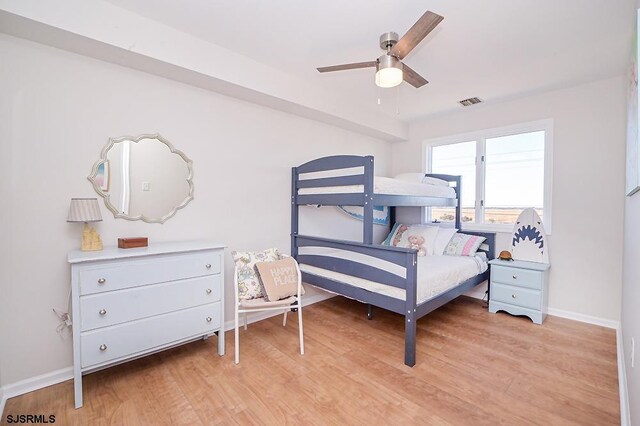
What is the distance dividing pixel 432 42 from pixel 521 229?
2.25 meters

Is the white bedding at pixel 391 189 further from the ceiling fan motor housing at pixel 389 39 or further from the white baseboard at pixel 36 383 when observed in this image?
the white baseboard at pixel 36 383

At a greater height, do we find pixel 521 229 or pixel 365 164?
pixel 365 164

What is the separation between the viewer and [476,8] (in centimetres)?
190

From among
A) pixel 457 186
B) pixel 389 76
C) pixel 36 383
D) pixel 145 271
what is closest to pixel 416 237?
pixel 457 186

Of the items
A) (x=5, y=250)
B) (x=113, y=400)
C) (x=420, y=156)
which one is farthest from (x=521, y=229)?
(x=5, y=250)

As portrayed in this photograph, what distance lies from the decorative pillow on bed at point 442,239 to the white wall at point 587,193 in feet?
3.25

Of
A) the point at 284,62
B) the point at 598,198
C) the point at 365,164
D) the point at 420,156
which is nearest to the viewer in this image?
the point at 365,164

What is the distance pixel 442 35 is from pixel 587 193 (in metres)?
2.23

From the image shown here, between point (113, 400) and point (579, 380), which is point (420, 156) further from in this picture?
point (113, 400)

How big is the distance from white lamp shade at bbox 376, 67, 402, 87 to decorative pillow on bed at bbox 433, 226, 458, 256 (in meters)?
2.28

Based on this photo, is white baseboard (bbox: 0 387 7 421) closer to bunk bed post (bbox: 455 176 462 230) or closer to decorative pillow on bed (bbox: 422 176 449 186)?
decorative pillow on bed (bbox: 422 176 449 186)

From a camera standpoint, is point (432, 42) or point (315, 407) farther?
point (432, 42)

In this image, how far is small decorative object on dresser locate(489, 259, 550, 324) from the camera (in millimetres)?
2943

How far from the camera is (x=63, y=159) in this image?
1.97 m
